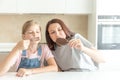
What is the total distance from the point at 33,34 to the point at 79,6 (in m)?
1.58

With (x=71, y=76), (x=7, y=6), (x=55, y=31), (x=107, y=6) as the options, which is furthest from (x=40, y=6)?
(x=71, y=76)

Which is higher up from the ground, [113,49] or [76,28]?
[76,28]

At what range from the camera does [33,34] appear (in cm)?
154

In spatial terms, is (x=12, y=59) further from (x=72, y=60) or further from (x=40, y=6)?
(x=40, y=6)

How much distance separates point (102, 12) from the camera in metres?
2.79

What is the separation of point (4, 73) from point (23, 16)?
2.09 metres

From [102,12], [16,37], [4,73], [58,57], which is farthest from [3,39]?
[4,73]

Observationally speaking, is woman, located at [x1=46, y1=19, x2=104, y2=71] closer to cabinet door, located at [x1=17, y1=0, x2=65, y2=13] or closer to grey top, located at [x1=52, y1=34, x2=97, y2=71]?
grey top, located at [x1=52, y1=34, x2=97, y2=71]

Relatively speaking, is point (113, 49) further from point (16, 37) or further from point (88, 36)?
point (16, 37)

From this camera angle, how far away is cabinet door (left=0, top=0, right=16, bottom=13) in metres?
2.94

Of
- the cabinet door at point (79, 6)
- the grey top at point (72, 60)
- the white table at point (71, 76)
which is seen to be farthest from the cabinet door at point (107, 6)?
the white table at point (71, 76)

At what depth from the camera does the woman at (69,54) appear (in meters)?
1.62

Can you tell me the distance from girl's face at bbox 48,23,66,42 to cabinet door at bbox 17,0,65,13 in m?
1.36

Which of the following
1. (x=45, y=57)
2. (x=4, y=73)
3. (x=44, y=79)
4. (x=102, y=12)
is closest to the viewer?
(x=44, y=79)
